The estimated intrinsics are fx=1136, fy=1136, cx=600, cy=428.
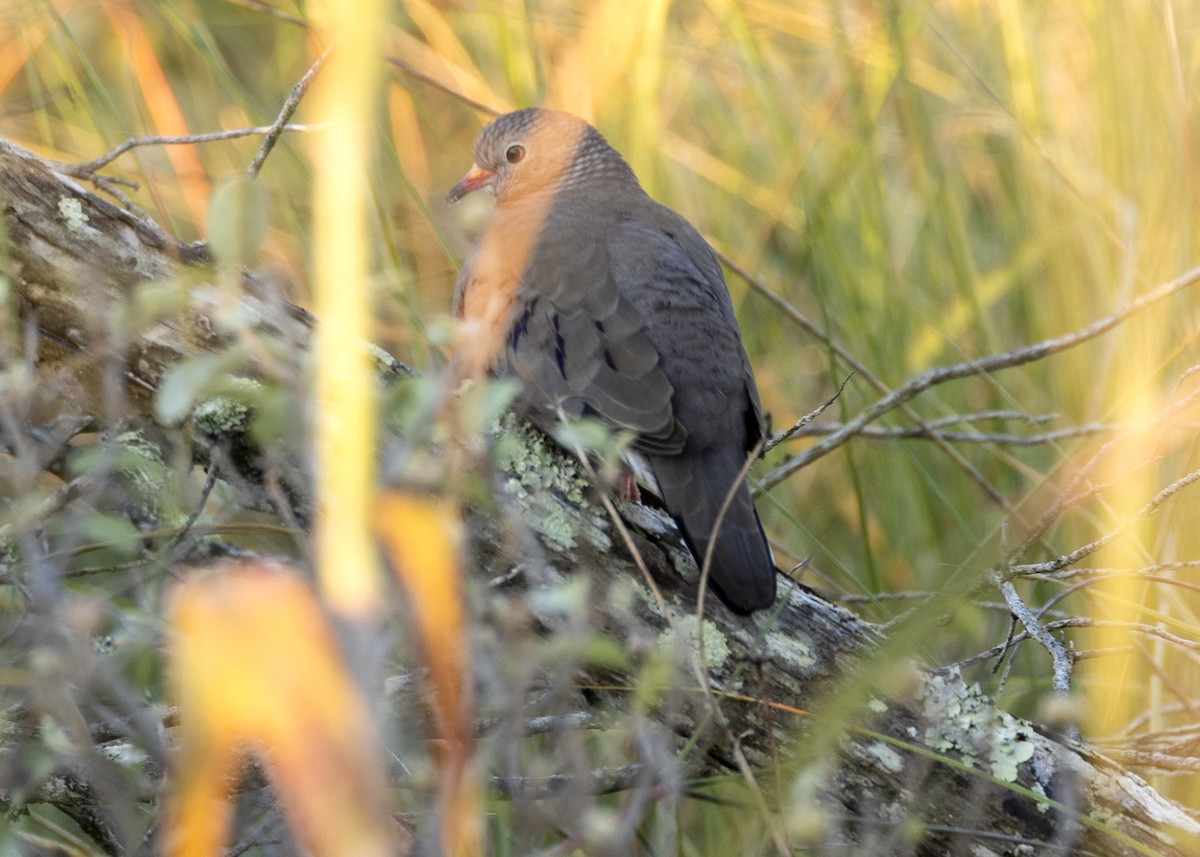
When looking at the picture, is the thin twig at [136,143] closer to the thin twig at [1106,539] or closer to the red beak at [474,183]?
the red beak at [474,183]

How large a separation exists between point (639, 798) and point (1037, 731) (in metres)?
1.23

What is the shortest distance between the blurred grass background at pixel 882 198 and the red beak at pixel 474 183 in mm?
98

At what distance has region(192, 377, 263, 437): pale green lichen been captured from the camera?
2.01 metres

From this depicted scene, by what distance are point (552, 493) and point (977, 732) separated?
0.87 m

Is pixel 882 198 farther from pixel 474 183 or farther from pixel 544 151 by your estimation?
pixel 474 183

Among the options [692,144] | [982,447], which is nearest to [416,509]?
[982,447]

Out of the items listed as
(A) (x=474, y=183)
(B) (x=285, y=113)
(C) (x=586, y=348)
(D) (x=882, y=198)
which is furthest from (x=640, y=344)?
(D) (x=882, y=198)

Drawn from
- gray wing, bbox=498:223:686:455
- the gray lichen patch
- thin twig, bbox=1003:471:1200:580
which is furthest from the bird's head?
thin twig, bbox=1003:471:1200:580

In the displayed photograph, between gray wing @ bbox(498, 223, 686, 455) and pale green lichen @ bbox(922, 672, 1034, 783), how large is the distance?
31.0 inches

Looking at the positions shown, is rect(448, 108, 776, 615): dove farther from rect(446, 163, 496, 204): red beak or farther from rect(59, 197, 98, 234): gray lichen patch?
rect(59, 197, 98, 234): gray lichen patch

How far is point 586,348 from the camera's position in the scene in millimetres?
2695

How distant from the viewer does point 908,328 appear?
3703 mm

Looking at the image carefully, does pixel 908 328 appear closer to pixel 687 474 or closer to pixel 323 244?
pixel 687 474

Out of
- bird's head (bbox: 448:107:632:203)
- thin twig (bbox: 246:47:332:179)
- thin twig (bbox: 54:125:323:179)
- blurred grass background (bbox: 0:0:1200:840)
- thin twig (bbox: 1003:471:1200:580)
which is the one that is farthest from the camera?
bird's head (bbox: 448:107:632:203)
